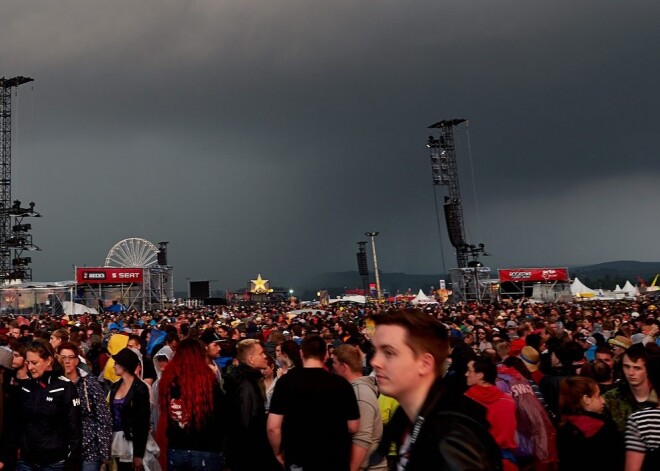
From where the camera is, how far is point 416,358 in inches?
96.0

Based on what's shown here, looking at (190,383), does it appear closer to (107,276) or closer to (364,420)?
(364,420)

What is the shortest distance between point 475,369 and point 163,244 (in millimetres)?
74376

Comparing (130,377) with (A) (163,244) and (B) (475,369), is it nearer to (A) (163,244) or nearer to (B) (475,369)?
(B) (475,369)

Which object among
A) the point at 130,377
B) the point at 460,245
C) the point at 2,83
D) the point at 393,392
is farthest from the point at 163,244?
the point at 393,392

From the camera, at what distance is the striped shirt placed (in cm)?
387

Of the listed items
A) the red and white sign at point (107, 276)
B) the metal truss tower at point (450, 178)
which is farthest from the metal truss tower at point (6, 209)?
the metal truss tower at point (450, 178)

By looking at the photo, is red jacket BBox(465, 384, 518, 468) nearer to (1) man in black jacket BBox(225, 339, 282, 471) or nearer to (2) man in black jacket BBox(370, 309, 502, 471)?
(1) man in black jacket BBox(225, 339, 282, 471)

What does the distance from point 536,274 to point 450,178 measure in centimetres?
1437

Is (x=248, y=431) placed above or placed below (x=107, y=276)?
below

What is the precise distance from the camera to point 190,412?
538 centimetres

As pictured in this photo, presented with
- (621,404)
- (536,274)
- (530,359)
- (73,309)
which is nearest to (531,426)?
(621,404)

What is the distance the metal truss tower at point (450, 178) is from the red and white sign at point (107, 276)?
34.8 metres

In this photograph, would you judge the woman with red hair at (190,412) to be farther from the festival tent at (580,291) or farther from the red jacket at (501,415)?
the festival tent at (580,291)

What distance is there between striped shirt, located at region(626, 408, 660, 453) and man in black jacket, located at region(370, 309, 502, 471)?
2.26 m
